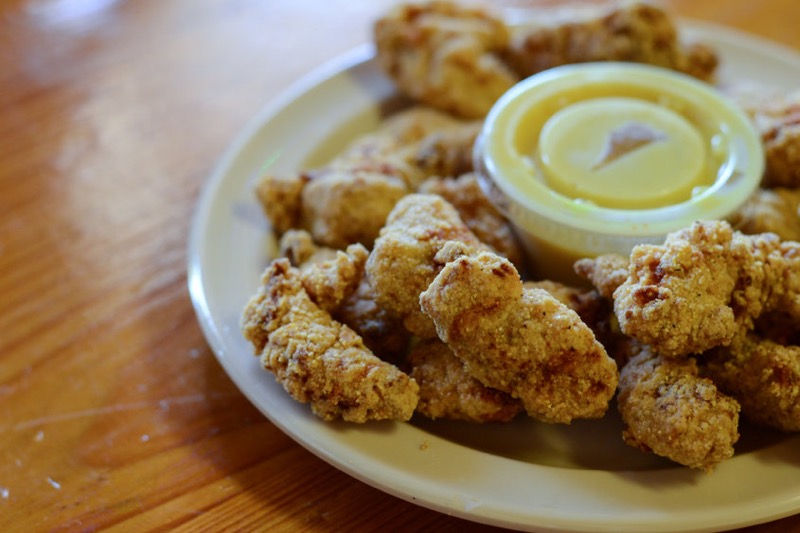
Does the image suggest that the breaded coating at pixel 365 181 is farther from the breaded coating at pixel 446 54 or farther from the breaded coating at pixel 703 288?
the breaded coating at pixel 703 288

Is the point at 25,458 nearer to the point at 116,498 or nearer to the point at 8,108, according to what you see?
the point at 116,498

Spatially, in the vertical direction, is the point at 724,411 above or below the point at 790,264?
below

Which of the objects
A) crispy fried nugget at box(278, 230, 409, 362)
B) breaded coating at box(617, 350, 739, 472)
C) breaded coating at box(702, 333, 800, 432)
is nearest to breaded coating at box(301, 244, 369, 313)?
crispy fried nugget at box(278, 230, 409, 362)

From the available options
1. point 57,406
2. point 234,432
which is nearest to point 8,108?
point 57,406

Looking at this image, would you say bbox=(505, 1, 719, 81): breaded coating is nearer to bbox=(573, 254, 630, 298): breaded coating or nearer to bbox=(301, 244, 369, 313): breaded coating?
bbox=(573, 254, 630, 298): breaded coating

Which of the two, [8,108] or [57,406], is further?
[8,108]

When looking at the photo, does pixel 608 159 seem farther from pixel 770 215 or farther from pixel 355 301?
pixel 355 301

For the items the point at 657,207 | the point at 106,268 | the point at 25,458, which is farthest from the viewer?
the point at 106,268

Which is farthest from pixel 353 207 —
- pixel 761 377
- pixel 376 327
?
pixel 761 377
